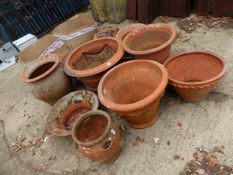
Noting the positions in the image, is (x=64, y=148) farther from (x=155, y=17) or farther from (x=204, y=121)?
(x=155, y=17)

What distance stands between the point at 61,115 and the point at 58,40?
1.61 meters

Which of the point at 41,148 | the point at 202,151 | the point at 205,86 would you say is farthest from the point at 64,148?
the point at 205,86

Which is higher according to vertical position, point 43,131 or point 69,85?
point 69,85

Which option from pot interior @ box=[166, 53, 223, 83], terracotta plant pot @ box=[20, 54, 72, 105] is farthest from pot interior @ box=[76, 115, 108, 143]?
pot interior @ box=[166, 53, 223, 83]

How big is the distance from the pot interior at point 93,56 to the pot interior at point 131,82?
0.64m

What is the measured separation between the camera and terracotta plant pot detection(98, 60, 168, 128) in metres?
2.66

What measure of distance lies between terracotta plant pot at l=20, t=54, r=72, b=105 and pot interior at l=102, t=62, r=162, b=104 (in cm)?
80

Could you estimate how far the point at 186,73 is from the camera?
10.5ft

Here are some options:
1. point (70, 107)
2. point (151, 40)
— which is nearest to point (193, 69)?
point (151, 40)

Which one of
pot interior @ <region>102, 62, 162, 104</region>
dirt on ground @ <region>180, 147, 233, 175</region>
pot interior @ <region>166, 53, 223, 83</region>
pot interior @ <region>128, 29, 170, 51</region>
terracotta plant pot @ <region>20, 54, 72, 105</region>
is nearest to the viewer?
dirt on ground @ <region>180, 147, 233, 175</region>

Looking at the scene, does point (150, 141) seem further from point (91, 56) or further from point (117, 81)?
point (91, 56)

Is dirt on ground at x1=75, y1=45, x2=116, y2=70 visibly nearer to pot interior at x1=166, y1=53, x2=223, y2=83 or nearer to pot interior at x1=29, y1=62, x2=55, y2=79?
pot interior at x1=29, y1=62, x2=55, y2=79

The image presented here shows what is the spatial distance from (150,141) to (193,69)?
3.54 feet

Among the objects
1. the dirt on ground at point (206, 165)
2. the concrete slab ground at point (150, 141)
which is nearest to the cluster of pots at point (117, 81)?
the concrete slab ground at point (150, 141)
